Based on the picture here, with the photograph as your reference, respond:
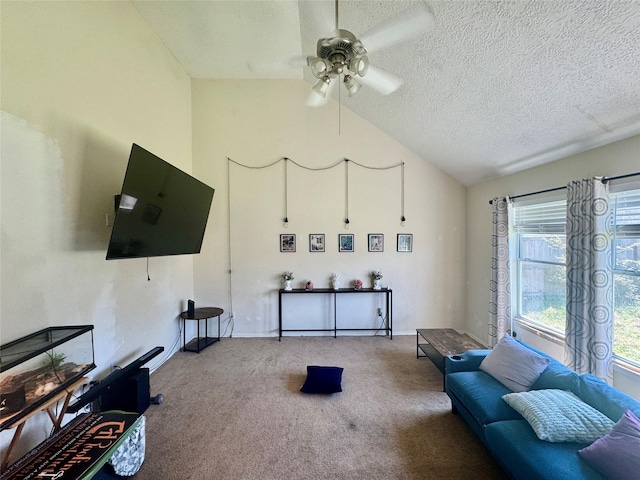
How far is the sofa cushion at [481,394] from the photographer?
1669 millimetres

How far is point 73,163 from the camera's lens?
6.58 ft

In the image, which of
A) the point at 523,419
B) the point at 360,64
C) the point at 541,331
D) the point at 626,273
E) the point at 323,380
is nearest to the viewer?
the point at 523,419

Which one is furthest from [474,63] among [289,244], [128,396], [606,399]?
[128,396]

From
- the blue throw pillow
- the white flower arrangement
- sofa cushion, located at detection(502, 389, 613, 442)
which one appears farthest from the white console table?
sofa cushion, located at detection(502, 389, 613, 442)

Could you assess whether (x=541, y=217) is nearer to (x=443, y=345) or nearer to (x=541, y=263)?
(x=541, y=263)

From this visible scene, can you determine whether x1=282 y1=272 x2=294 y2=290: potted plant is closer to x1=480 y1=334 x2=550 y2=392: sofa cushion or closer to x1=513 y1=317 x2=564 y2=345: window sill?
x1=480 y1=334 x2=550 y2=392: sofa cushion

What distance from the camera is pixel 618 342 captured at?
2.15 metres

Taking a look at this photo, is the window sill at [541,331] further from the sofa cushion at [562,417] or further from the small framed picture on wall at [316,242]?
the small framed picture on wall at [316,242]

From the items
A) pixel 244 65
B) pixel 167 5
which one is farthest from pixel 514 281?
pixel 167 5

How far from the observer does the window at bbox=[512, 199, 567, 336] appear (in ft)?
8.93

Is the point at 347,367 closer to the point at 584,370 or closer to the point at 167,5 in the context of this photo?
the point at 584,370

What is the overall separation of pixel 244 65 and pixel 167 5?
1088 millimetres

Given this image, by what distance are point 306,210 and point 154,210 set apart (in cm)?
219

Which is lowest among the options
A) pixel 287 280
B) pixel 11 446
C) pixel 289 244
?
pixel 11 446
